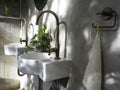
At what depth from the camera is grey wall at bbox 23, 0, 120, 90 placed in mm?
1034

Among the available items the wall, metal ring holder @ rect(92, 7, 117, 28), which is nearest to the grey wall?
metal ring holder @ rect(92, 7, 117, 28)

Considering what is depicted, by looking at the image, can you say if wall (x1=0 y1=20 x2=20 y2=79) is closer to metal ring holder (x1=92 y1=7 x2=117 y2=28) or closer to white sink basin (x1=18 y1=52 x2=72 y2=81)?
white sink basin (x1=18 y1=52 x2=72 y2=81)

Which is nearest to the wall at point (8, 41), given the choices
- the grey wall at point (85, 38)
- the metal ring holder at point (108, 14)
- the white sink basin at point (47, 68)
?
the grey wall at point (85, 38)

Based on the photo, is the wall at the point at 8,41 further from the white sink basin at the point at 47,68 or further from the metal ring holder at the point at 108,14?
the metal ring holder at the point at 108,14

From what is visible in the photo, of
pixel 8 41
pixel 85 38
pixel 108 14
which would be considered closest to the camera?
pixel 108 14

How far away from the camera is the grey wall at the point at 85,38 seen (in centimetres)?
103

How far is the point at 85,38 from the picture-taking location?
1.30 m

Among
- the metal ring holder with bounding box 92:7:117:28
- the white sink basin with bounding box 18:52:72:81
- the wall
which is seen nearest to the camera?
the metal ring holder with bounding box 92:7:117:28

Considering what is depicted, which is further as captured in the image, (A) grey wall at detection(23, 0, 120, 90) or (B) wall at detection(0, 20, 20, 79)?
(B) wall at detection(0, 20, 20, 79)

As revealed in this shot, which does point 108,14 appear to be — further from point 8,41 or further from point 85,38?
point 8,41

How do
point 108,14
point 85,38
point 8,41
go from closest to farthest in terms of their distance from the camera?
point 108,14 → point 85,38 → point 8,41

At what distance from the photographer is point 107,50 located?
1085mm

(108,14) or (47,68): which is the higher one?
(108,14)

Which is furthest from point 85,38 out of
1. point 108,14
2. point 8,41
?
point 8,41
